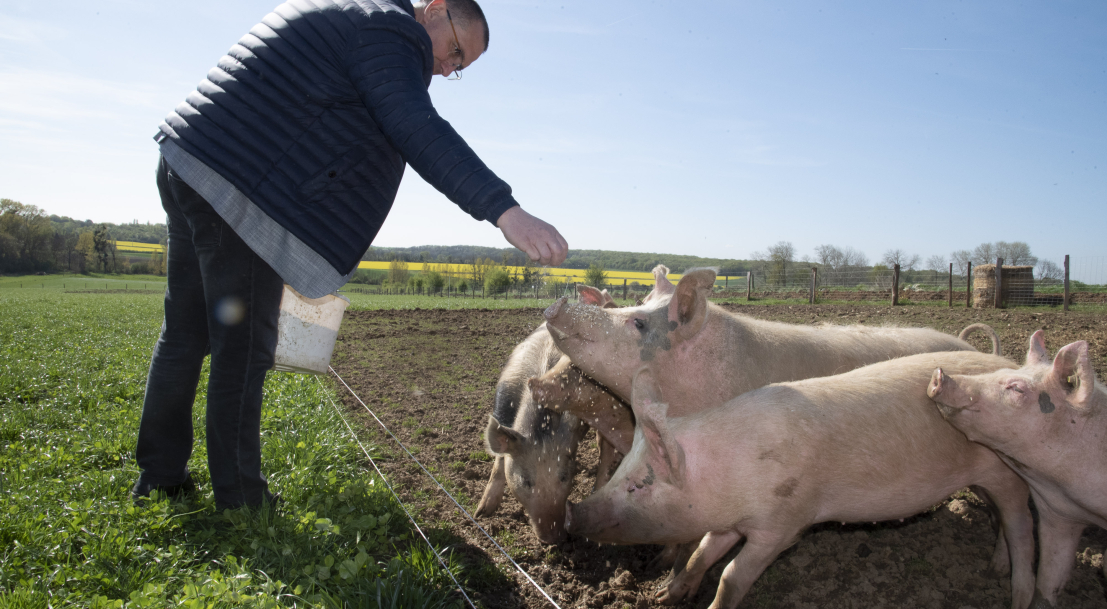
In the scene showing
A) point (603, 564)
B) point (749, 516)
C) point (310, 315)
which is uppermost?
point (310, 315)

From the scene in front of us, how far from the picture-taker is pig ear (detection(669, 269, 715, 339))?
10.7 ft

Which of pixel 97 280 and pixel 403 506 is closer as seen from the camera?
pixel 403 506

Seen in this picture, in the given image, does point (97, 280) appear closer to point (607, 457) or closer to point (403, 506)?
point (403, 506)

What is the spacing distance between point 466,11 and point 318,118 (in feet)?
2.67

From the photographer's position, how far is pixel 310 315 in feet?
11.0

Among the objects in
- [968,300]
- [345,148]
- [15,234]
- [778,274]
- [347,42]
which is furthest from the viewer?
[15,234]

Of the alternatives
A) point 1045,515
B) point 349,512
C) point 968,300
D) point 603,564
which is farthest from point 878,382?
point 968,300

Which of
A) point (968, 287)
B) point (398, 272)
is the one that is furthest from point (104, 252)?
point (968, 287)

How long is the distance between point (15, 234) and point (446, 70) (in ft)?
321

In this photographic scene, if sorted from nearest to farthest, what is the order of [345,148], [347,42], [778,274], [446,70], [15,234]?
[347,42]
[345,148]
[446,70]
[778,274]
[15,234]

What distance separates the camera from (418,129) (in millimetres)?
2129

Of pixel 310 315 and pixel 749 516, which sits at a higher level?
pixel 310 315

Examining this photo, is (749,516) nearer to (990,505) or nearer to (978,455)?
(978,455)

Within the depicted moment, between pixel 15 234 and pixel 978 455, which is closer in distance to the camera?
pixel 978 455
